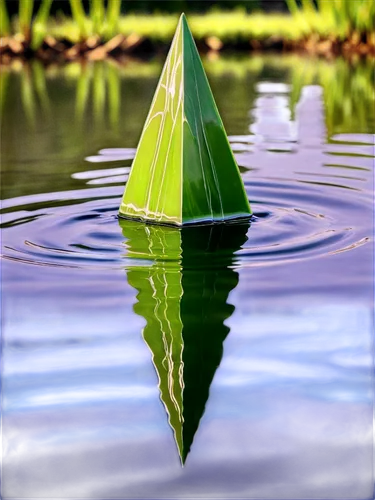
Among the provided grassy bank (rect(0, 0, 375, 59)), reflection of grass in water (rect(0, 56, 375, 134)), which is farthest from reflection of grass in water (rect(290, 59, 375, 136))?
grassy bank (rect(0, 0, 375, 59))

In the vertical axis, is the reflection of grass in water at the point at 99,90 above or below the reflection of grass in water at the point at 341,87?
above

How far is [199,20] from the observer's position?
17.7 meters

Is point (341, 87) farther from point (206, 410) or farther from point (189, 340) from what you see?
point (206, 410)

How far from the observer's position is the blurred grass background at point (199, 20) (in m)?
13.6

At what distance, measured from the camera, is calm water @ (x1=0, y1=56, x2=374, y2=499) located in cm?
206

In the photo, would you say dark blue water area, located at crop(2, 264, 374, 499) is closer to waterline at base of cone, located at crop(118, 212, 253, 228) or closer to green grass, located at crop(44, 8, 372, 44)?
waterline at base of cone, located at crop(118, 212, 253, 228)

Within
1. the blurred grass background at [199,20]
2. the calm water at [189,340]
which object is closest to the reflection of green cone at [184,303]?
the calm water at [189,340]

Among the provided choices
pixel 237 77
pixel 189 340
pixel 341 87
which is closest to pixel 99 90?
pixel 237 77

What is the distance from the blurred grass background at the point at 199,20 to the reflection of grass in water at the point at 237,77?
2.36 ft

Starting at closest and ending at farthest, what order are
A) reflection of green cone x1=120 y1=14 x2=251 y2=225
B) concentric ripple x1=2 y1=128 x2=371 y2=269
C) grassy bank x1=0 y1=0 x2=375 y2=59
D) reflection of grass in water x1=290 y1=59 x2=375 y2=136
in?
concentric ripple x1=2 y1=128 x2=371 y2=269 < reflection of green cone x1=120 y1=14 x2=251 y2=225 < reflection of grass in water x1=290 y1=59 x2=375 y2=136 < grassy bank x1=0 y1=0 x2=375 y2=59

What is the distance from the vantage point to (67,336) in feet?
9.48

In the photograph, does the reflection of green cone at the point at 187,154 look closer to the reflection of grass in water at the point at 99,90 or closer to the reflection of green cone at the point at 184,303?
the reflection of green cone at the point at 184,303

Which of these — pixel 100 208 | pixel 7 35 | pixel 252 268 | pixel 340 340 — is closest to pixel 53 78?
pixel 7 35

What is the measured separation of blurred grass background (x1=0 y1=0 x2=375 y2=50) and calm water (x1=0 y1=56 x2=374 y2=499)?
26.5 feet
